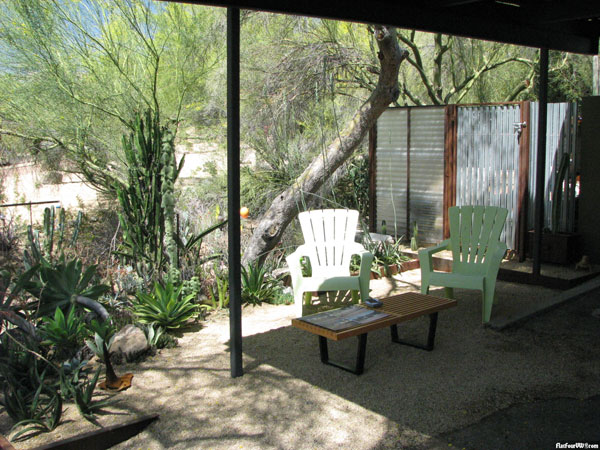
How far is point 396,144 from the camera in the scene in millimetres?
7941

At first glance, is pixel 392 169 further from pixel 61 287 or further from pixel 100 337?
pixel 100 337

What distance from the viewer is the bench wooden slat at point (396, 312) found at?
3546mm

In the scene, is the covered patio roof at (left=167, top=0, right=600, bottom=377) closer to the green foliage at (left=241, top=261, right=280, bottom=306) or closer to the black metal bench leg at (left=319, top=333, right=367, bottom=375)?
the black metal bench leg at (left=319, top=333, right=367, bottom=375)

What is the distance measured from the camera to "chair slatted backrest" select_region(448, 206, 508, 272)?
543cm

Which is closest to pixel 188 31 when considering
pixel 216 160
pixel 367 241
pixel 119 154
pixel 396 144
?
pixel 119 154

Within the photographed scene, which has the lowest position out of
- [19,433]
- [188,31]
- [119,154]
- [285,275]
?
[19,433]

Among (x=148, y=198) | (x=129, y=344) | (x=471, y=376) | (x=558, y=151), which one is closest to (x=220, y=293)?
(x=148, y=198)

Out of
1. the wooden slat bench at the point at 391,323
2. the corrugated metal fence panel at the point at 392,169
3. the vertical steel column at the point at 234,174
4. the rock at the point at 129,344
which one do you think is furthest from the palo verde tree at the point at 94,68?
the wooden slat bench at the point at 391,323

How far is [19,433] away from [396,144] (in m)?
6.06

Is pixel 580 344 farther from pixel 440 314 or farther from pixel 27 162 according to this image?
pixel 27 162

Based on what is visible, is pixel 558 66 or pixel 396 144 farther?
pixel 558 66

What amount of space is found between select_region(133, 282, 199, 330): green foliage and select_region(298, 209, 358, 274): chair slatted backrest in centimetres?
137

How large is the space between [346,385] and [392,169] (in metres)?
4.80

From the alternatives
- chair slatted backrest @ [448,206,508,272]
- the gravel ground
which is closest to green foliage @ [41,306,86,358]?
the gravel ground
